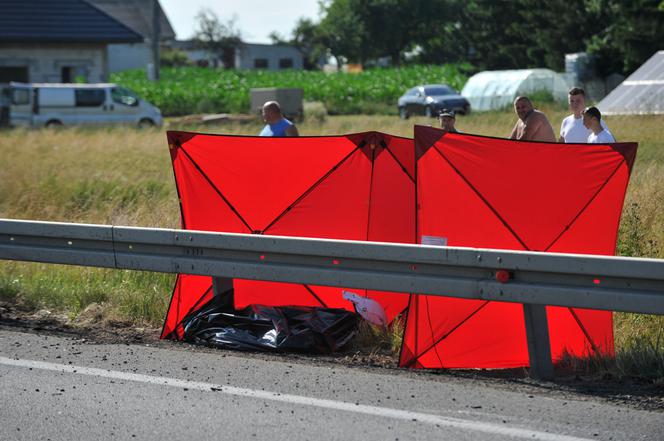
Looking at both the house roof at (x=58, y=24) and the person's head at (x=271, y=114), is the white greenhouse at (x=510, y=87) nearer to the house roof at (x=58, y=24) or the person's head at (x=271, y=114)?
the house roof at (x=58, y=24)

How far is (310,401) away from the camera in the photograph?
5.55 metres

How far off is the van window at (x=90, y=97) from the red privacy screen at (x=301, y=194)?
2956 cm

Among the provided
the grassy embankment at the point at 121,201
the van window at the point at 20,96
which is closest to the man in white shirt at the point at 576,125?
the grassy embankment at the point at 121,201

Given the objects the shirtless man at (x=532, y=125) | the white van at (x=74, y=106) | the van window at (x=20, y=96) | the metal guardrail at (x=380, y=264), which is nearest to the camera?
the metal guardrail at (x=380, y=264)

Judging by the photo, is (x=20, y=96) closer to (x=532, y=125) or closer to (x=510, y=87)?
(x=510, y=87)

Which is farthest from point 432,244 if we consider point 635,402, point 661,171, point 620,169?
point 661,171

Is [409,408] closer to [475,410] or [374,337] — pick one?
[475,410]

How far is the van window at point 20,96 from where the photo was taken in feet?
117

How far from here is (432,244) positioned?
654cm

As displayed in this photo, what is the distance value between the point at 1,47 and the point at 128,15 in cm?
4064

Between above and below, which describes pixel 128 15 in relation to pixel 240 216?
above

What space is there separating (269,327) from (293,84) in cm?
5682

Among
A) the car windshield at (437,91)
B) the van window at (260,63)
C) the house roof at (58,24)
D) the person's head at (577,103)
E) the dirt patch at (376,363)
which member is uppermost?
the house roof at (58,24)

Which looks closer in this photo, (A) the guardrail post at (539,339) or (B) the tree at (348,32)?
(A) the guardrail post at (539,339)
